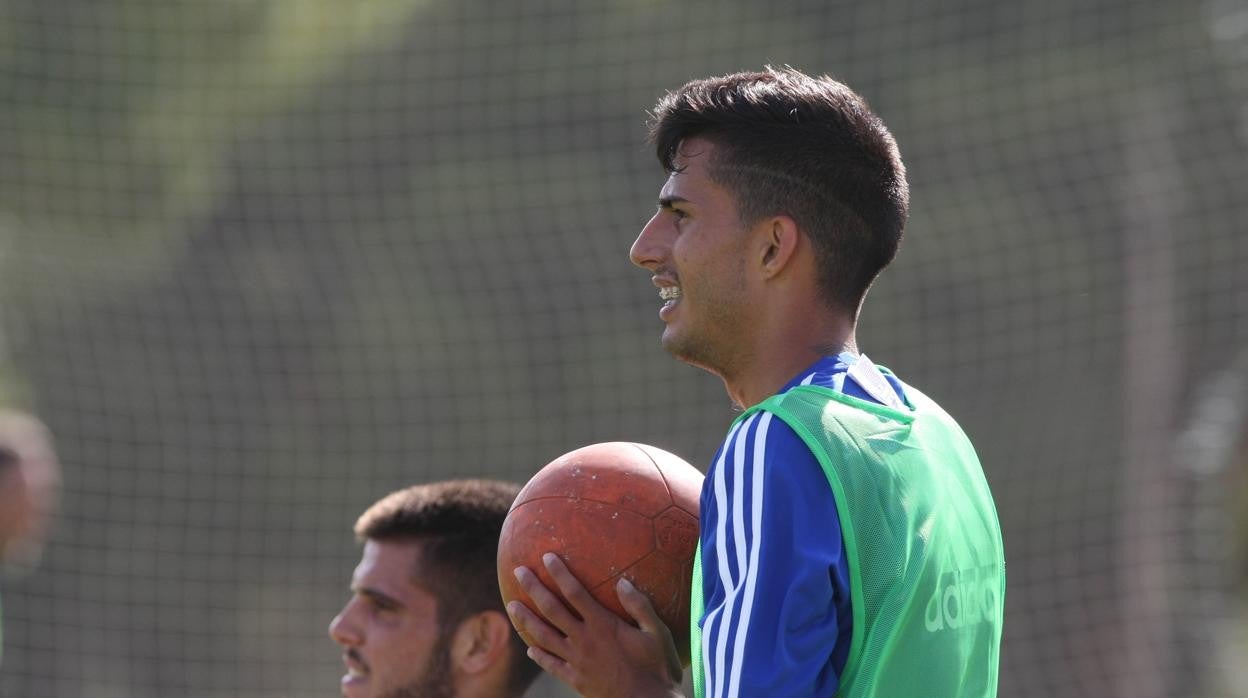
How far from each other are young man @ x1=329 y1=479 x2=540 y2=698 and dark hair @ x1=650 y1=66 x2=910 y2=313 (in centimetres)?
140

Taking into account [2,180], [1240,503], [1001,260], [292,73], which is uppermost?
[292,73]

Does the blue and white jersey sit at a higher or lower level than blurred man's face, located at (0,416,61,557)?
higher

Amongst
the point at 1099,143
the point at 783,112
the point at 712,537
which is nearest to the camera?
the point at 712,537

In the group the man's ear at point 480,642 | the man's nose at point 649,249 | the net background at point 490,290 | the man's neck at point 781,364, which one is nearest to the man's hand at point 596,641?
the man's neck at point 781,364

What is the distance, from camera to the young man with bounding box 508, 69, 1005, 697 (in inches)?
85.0

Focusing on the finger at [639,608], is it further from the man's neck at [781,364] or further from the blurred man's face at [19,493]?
the blurred man's face at [19,493]

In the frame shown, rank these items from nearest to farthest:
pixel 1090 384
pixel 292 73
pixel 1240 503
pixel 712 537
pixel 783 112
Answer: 1. pixel 712 537
2. pixel 783 112
3. pixel 1090 384
4. pixel 292 73
5. pixel 1240 503

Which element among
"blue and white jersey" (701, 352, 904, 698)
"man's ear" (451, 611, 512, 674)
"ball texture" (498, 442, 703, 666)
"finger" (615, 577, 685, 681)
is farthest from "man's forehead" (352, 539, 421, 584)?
"blue and white jersey" (701, 352, 904, 698)

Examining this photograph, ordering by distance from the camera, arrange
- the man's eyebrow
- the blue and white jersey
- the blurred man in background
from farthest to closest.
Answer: the blurred man in background < the man's eyebrow < the blue and white jersey

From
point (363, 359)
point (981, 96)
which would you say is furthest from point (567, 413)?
point (981, 96)

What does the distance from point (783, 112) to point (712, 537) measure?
738 millimetres

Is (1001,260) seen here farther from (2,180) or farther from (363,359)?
(2,180)

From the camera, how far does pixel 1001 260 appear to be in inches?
459

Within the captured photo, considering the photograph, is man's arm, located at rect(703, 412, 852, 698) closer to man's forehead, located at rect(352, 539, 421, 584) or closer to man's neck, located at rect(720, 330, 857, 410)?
man's neck, located at rect(720, 330, 857, 410)
